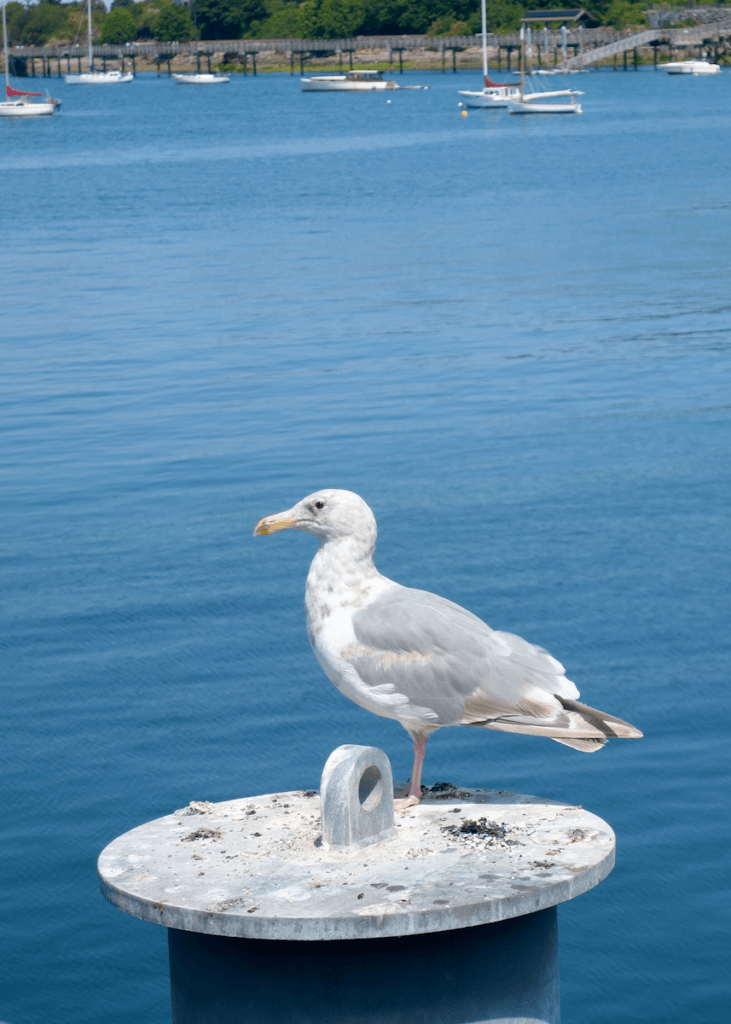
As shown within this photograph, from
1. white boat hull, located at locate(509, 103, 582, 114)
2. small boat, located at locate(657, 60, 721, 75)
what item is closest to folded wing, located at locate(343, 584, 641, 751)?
white boat hull, located at locate(509, 103, 582, 114)

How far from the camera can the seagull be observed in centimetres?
500

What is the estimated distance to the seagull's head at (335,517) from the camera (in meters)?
4.97

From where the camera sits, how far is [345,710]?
10625 millimetres

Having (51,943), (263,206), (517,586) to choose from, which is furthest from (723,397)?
(263,206)

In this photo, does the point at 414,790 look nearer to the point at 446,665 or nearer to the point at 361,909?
the point at 446,665

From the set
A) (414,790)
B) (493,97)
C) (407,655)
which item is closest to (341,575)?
(407,655)

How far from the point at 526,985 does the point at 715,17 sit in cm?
18848

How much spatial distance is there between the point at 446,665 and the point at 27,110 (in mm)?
130179

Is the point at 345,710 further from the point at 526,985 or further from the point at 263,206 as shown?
the point at 263,206

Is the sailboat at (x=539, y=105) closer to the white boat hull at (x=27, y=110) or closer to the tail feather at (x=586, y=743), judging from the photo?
the white boat hull at (x=27, y=110)

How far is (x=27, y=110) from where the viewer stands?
418 feet

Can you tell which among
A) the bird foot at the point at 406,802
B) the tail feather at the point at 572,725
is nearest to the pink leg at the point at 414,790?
the bird foot at the point at 406,802

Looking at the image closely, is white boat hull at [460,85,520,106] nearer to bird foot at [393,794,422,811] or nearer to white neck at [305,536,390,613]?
white neck at [305,536,390,613]

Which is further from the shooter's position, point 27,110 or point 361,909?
point 27,110
